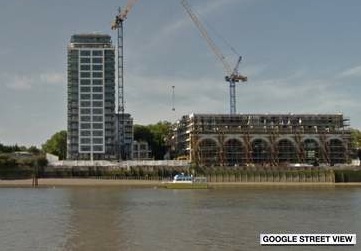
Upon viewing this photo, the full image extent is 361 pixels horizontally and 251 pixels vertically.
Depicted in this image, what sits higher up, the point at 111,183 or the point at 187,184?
the point at 111,183

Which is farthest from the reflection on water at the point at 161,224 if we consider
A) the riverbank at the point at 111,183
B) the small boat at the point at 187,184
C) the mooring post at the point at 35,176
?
the mooring post at the point at 35,176

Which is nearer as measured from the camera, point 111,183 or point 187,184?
point 187,184

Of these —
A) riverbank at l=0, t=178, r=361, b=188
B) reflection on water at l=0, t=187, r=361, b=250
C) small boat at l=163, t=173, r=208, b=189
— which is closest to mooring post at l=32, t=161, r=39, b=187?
riverbank at l=0, t=178, r=361, b=188

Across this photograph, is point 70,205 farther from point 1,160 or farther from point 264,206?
point 1,160

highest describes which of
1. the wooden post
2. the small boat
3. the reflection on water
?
the wooden post

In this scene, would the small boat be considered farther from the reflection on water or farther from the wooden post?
the reflection on water

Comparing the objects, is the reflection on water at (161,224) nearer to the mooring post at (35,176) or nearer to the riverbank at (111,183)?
the riverbank at (111,183)

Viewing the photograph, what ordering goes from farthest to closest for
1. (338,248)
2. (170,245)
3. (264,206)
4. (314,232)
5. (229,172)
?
(229,172) → (264,206) → (314,232) → (170,245) → (338,248)

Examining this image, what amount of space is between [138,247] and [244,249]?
24.8 ft

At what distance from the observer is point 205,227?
188ft

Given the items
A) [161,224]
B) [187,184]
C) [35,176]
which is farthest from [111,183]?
[161,224]

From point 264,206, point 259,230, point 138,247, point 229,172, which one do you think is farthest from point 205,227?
point 229,172

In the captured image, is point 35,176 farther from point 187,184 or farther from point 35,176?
point 187,184

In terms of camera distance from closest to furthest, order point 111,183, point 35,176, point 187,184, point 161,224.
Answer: point 161,224, point 187,184, point 111,183, point 35,176
